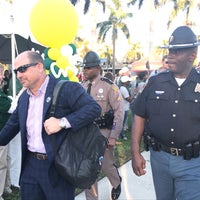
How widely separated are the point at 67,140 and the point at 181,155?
879 millimetres

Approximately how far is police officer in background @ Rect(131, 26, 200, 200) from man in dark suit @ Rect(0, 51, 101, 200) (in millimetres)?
525

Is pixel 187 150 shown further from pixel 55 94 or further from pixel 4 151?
pixel 4 151

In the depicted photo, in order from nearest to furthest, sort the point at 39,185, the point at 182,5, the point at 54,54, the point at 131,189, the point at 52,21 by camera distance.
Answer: the point at 39,185 → the point at 52,21 → the point at 54,54 → the point at 131,189 → the point at 182,5

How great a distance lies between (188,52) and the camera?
273 centimetres

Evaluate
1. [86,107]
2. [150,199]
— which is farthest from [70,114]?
[150,199]

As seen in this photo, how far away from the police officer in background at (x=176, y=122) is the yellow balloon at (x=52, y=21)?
1.53 meters

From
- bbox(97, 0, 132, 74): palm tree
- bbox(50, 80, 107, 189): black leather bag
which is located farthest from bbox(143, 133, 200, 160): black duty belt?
bbox(97, 0, 132, 74): palm tree

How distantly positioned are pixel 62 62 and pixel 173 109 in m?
1.83

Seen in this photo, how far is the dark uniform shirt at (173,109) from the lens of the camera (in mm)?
2680

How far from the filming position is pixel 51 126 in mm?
2434

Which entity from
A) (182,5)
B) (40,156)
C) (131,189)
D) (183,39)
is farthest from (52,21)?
(182,5)

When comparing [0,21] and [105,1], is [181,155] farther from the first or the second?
[105,1]

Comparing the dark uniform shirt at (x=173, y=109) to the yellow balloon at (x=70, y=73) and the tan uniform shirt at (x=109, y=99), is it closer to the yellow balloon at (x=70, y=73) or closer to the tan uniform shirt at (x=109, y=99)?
the tan uniform shirt at (x=109, y=99)

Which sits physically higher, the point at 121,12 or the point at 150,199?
the point at 121,12
